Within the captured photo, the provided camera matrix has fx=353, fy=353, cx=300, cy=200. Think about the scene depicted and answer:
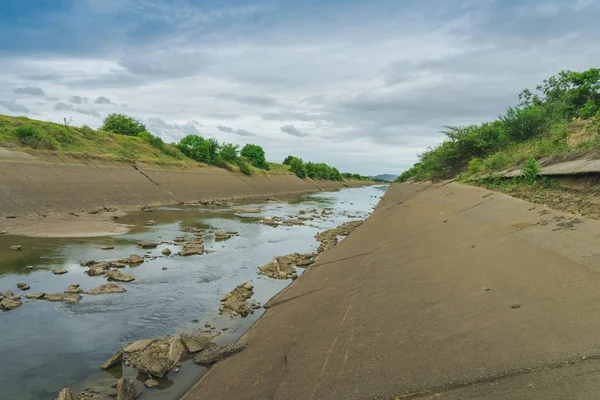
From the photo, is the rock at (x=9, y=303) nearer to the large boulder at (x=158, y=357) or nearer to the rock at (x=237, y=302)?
the large boulder at (x=158, y=357)

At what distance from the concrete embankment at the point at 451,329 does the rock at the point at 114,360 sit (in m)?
1.54

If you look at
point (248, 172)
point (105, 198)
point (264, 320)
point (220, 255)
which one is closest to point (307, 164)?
point (248, 172)

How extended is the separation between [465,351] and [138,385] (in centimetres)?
420

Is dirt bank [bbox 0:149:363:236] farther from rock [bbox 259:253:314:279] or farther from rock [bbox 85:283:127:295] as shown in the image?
rock [bbox 259:253:314:279]

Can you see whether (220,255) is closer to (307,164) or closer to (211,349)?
(211,349)

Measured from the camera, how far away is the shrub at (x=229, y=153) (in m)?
54.3

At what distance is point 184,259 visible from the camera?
12.2 meters

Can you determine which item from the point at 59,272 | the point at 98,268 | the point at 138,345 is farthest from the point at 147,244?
the point at 138,345

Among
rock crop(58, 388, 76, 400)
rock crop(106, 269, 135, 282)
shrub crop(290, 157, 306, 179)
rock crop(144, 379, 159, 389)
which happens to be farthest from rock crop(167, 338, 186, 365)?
shrub crop(290, 157, 306, 179)

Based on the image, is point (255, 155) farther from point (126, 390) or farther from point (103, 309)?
point (126, 390)

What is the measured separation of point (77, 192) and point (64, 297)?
18360 mm

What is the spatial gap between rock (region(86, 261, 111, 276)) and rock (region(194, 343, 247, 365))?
593 centimetres

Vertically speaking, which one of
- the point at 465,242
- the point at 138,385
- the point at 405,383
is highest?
the point at 465,242

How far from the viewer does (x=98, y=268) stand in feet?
33.2
